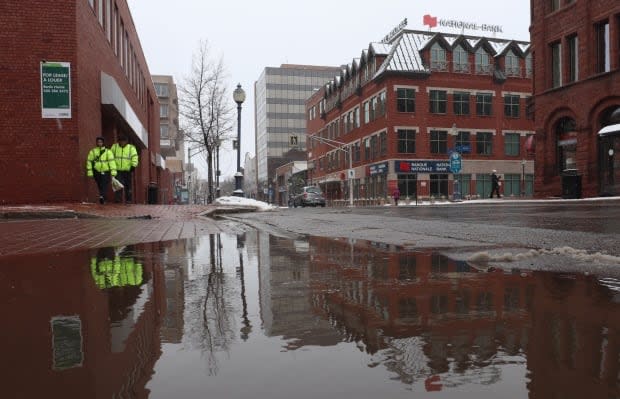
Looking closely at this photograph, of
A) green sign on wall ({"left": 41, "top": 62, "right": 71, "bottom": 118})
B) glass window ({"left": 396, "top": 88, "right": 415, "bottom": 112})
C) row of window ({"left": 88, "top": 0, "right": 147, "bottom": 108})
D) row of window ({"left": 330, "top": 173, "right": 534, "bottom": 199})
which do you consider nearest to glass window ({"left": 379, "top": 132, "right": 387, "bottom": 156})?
row of window ({"left": 330, "top": 173, "right": 534, "bottom": 199})

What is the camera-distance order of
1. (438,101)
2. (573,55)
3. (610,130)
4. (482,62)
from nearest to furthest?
(610,130) < (573,55) < (438,101) < (482,62)

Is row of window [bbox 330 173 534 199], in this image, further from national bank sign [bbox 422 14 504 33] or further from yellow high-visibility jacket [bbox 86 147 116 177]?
yellow high-visibility jacket [bbox 86 147 116 177]

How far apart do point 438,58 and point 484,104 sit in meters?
6.46

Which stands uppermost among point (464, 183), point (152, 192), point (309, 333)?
point (464, 183)

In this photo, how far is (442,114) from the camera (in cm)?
4591

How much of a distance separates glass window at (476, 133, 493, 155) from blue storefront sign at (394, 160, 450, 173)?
15.0 feet

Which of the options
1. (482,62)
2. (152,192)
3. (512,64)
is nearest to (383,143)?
(482,62)

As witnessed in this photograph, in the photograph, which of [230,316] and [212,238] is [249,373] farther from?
[212,238]

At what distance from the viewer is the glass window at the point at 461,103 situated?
46344 mm

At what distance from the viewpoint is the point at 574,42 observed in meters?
27.6

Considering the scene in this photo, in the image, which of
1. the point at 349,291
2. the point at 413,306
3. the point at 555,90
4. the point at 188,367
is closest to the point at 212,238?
the point at 349,291

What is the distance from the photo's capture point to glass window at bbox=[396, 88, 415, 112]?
1758 inches

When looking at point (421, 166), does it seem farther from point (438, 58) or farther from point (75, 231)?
point (75, 231)

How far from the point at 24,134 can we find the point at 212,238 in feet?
29.2
